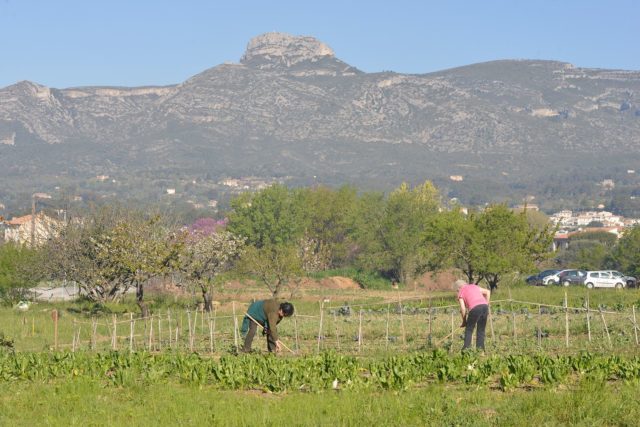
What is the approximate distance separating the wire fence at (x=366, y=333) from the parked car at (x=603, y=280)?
23.0m

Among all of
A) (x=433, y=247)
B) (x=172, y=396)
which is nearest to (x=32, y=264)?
(x=433, y=247)

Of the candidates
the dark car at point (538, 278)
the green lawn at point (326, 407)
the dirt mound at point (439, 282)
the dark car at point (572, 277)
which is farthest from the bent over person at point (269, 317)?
the dirt mound at point (439, 282)

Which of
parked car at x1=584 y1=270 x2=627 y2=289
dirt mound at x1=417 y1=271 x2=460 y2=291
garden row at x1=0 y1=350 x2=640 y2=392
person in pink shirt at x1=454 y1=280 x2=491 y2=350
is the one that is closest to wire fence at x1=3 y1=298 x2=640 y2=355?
person in pink shirt at x1=454 y1=280 x2=491 y2=350

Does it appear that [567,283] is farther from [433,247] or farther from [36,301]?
[36,301]

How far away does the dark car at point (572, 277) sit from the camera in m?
63.9

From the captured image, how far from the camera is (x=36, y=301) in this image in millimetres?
53469

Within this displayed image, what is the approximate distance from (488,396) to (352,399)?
1962 millimetres

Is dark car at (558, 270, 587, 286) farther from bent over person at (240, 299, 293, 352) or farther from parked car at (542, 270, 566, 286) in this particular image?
bent over person at (240, 299, 293, 352)

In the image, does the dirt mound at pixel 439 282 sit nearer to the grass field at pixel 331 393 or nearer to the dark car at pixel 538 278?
the dark car at pixel 538 278

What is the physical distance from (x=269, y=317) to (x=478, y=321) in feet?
13.6

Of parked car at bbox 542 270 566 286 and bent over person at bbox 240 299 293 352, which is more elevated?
bent over person at bbox 240 299 293 352

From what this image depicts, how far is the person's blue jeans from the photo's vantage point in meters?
19.9

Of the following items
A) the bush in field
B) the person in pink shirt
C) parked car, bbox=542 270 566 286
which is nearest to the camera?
the person in pink shirt

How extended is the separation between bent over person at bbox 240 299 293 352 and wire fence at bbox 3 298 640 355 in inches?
49.8
